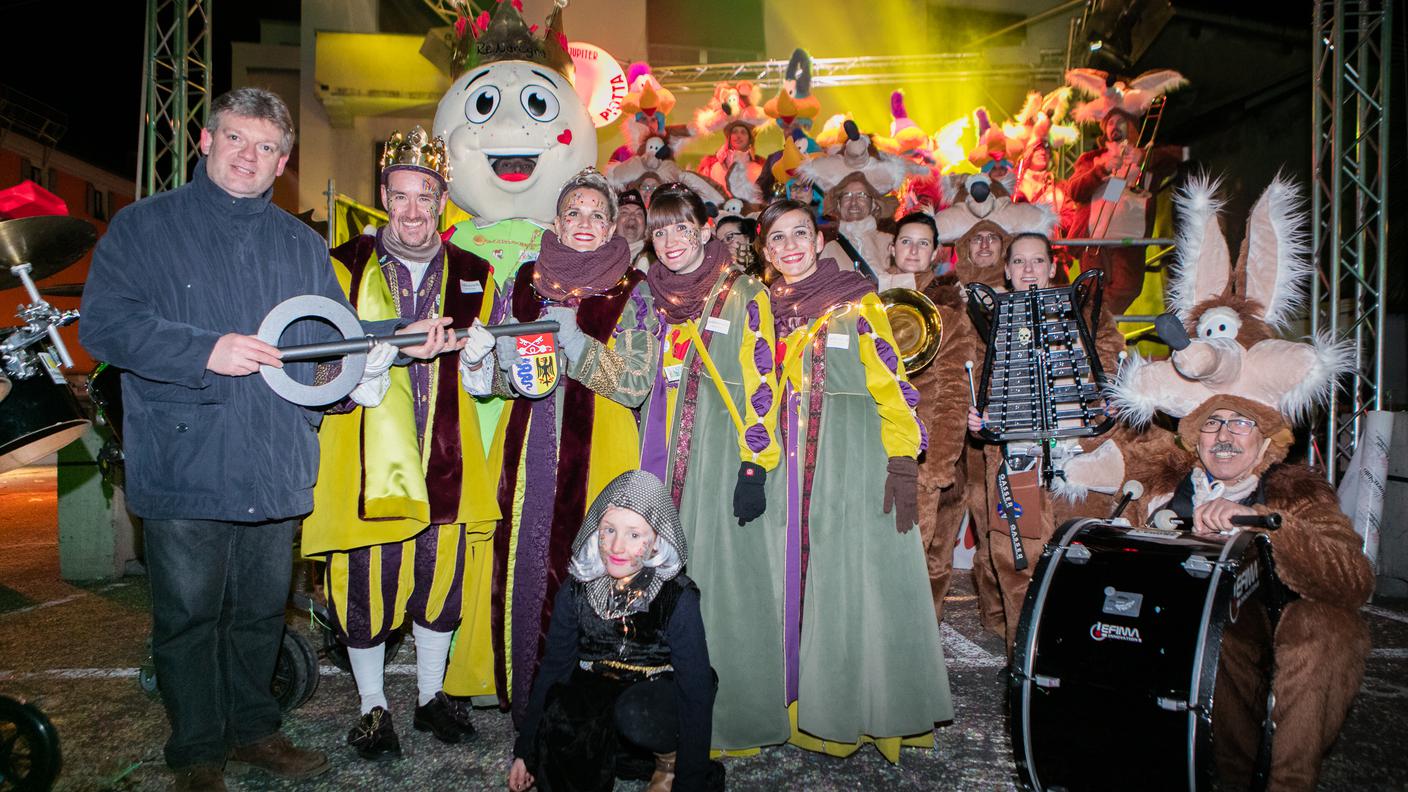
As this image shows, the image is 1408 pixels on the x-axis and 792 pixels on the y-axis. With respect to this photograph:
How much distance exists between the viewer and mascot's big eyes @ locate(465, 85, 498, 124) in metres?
4.43

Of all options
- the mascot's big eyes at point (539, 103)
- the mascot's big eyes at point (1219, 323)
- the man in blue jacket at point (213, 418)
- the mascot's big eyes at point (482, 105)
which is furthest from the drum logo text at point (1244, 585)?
the mascot's big eyes at point (482, 105)

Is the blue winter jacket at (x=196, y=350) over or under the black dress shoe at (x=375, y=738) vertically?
over

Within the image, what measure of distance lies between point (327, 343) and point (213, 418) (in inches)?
16.8

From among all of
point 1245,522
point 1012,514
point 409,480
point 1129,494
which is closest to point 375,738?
point 409,480

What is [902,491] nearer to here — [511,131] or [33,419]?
[33,419]

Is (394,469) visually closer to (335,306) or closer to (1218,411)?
(335,306)

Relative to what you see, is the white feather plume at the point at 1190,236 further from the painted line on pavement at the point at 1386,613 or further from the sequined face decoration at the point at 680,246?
the painted line on pavement at the point at 1386,613

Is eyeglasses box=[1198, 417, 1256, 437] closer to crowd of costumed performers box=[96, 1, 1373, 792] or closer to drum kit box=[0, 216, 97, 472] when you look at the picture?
crowd of costumed performers box=[96, 1, 1373, 792]

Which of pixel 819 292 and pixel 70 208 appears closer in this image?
pixel 819 292

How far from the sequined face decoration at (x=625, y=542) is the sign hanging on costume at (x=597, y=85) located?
6.74 meters

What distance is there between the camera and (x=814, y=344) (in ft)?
10.1

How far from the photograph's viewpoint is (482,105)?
14.6 ft

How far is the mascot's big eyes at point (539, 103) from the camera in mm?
4465

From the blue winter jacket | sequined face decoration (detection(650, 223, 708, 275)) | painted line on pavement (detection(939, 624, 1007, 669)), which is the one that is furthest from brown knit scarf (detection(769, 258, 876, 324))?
painted line on pavement (detection(939, 624, 1007, 669))
